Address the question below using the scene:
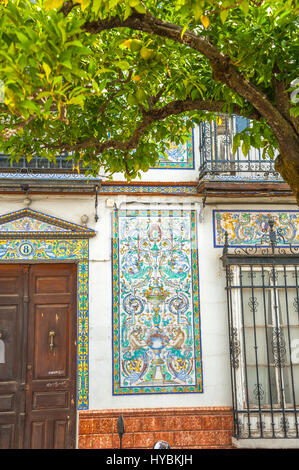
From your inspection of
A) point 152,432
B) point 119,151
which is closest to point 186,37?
point 119,151

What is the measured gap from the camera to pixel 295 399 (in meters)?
6.08

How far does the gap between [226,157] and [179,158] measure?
2.14 ft

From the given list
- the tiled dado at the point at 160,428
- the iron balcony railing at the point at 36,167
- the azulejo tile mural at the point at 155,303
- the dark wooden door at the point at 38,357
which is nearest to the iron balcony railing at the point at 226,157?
the azulejo tile mural at the point at 155,303

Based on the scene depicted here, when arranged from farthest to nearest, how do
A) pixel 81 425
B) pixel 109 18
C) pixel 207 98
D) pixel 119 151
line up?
pixel 81 425 → pixel 119 151 → pixel 207 98 → pixel 109 18

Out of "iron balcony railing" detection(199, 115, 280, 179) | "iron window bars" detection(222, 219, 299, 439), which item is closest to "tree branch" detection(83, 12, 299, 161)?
"iron balcony railing" detection(199, 115, 280, 179)

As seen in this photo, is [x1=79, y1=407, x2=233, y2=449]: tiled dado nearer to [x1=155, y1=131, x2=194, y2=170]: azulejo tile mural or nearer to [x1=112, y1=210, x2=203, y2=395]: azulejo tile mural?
[x1=112, y1=210, x2=203, y2=395]: azulejo tile mural

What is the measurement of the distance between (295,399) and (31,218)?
13.6ft

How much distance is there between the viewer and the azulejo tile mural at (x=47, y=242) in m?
6.12

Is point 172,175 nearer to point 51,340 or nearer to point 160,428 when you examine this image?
point 51,340

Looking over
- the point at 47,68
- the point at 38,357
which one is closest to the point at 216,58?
the point at 47,68

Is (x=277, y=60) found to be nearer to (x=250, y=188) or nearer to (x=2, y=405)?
(x=250, y=188)

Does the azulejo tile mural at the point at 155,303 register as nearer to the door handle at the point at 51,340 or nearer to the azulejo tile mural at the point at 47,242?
the azulejo tile mural at the point at 47,242

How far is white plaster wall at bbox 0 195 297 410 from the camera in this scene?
5973mm

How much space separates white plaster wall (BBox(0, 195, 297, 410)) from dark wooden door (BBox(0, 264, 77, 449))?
315 millimetres
